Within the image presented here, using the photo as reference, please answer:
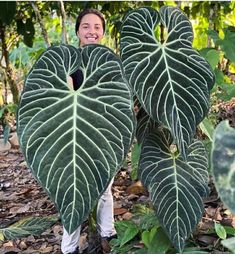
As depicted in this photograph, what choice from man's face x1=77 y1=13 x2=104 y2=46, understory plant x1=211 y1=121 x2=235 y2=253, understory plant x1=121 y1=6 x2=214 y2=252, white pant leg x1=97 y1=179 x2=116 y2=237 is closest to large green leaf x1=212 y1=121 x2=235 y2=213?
understory plant x1=211 y1=121 x2=235 y2=253

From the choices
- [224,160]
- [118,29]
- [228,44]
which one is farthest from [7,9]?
[224,160]

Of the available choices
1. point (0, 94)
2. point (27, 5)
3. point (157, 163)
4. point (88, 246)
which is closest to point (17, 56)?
point (0, 94)

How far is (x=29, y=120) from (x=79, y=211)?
215mm

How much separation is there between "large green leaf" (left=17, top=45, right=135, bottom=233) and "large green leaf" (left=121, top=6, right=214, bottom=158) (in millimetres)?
62

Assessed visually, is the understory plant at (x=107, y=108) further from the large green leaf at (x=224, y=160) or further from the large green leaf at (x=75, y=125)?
the large green leaf at (x=224, y=160)

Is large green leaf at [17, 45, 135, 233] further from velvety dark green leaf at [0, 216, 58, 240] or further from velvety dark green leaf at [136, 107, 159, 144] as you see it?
velvety dark green leaf at [0, 216, 58, 240]

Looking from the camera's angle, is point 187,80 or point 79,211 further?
point 187,80

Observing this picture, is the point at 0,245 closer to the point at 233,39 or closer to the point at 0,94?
the point at 233,39

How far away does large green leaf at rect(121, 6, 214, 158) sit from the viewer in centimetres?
110

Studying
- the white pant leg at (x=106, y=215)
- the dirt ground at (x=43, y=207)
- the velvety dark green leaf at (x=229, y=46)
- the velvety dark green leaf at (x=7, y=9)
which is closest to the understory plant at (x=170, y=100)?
the dirt ground at (x=43, y=207)

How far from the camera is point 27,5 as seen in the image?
3143 mm

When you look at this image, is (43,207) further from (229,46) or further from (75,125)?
(75,125)

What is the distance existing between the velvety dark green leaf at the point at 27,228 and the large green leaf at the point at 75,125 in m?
0.59

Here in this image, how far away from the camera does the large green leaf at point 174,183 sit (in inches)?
47.8
